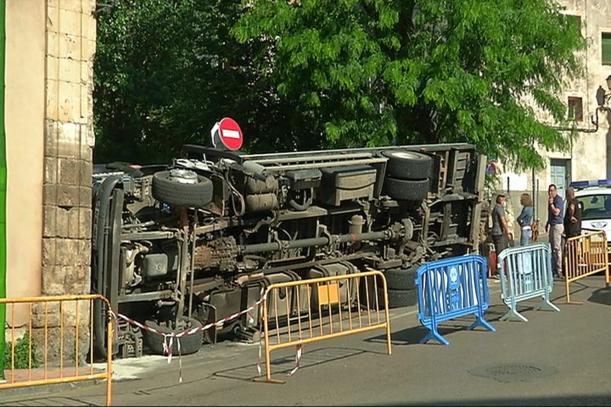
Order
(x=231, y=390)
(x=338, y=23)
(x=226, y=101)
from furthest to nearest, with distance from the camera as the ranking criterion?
(x=226, y=101) < (x=338, y=23) < (x=231, y=390)

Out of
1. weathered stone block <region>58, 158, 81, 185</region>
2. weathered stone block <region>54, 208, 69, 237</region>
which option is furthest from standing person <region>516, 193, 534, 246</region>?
weathered stone block <region>54, 208, 69, 237</region>

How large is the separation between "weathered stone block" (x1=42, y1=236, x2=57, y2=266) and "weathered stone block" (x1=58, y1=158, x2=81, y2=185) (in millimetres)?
674

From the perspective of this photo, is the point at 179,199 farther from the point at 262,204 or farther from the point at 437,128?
the point at 437,128

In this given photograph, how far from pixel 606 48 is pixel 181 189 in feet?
97.5

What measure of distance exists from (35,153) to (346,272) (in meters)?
4.87

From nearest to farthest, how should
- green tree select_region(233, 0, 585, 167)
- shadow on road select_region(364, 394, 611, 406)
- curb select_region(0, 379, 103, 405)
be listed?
shadow on road select_region(364, 394, 611, 406) < curb select_region(0, 379, 103, 405) < green tree select_region(233, 0, 585, 167)

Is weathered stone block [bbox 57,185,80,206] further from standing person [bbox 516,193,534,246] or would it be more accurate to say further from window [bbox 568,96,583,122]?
window [bbox 568,96,583,122]

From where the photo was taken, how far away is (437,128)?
17141 mm

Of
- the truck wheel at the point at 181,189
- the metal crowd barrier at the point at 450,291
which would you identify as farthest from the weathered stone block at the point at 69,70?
the metal crowd barrier at the point at 450,291

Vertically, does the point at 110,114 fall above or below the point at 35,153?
above

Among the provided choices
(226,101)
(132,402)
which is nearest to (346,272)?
(132,402)

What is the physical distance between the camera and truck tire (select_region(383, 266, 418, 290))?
13.6 meters

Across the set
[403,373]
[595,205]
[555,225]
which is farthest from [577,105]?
[403,373]

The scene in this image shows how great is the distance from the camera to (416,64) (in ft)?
52.6
